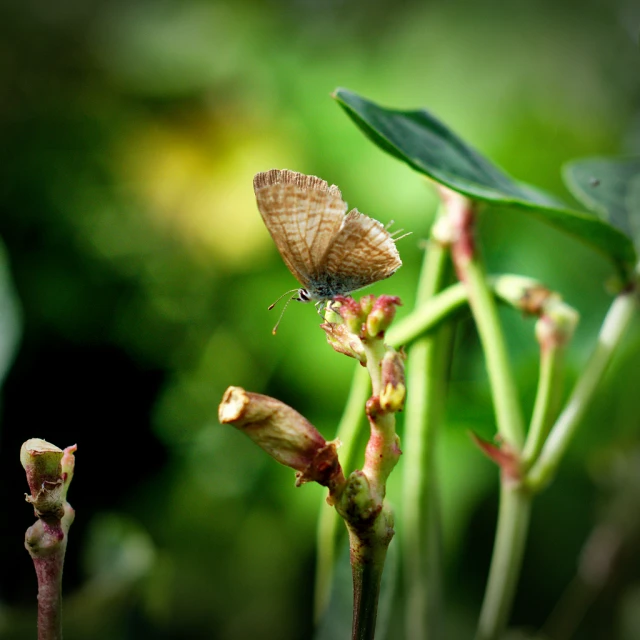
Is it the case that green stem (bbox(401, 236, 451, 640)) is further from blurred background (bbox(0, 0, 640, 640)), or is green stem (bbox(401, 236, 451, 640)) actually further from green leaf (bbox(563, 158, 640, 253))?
blurred background (bbox(0, 0, 640, 640))

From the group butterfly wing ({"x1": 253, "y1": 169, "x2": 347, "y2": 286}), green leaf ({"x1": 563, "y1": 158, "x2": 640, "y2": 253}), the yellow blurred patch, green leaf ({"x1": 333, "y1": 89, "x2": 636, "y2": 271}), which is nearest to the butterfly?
butterfly wing ({"x1": 253, "y1": 169, "x2": 347, "y2": 286})

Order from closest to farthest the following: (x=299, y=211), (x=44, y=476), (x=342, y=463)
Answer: (x=44, y=476)
(x=299, y=211)
(x=342, y=463)

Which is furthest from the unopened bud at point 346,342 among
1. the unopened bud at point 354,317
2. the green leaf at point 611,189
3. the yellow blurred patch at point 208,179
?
the yellow blurred patch at point 208,179

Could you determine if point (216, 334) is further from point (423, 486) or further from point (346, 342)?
point (346, 342)

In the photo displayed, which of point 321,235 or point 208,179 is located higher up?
point 208,179

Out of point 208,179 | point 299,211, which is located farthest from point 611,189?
point 208,179

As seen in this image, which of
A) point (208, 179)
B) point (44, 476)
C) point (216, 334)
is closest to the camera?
point (44, 476)

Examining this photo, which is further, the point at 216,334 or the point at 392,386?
the point at 216,334
